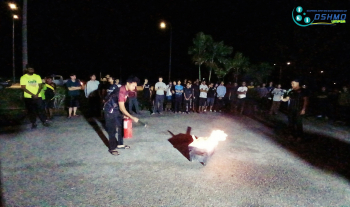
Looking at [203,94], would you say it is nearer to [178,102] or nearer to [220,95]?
[220,95]

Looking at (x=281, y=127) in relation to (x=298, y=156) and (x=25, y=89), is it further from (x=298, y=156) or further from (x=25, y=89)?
(x=25, y=89)

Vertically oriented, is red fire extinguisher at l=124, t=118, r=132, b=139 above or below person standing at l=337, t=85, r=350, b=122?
below

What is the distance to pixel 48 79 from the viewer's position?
11.2m

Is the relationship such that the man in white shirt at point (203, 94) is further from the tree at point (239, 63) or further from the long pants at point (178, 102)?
the tree at point (239, 63)

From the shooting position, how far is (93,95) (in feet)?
39.1

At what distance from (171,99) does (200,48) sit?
1958 cm

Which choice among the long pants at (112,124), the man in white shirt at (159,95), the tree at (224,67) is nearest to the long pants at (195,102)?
the man in white shirt at (159,95)

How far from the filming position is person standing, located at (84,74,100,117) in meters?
11.7

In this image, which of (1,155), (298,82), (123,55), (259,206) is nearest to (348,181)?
(259,206)

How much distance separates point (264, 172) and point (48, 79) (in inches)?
370

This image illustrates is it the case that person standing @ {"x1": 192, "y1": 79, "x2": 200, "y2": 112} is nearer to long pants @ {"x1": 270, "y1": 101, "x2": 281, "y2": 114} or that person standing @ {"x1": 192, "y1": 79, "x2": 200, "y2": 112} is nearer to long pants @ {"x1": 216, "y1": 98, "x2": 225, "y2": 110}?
long pants @ {"x1": 216, "y1": 98, "x2": 225, "y2": 110}

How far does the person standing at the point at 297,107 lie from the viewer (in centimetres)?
812

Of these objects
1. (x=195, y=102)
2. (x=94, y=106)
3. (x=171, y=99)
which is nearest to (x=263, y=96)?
(x=195, y=102)

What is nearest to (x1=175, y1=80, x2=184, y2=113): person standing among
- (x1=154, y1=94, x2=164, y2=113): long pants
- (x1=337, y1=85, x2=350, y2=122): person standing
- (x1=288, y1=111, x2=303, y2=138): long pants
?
(x1=154, y1=94, x2=164, y2=113): long pants
